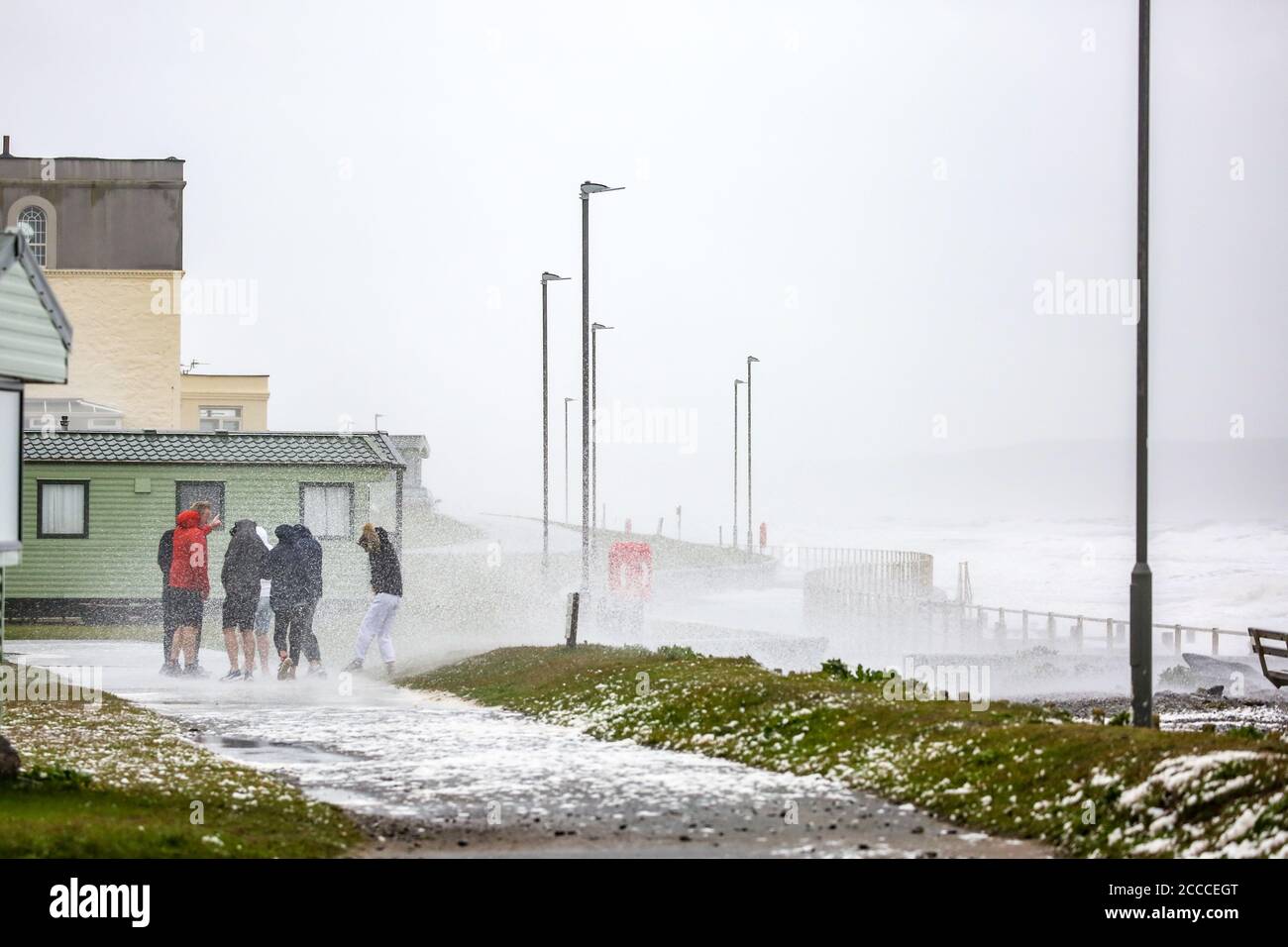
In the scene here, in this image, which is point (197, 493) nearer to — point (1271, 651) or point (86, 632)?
point (86, 632)

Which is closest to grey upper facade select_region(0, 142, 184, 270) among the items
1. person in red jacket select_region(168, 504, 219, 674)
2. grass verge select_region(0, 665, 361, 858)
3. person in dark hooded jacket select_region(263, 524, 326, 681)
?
person in red jacket select_region(168, 504, 219, 674)

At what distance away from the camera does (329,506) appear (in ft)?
126

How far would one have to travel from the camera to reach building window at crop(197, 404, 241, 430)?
218 ft

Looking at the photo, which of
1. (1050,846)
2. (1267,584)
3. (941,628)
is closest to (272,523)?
(941,628)

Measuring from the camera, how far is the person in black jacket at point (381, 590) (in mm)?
23797

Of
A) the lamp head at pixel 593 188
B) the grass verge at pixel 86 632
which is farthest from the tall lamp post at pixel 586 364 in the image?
the grass verge at pixel 86 632

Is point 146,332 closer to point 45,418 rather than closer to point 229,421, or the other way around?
point 229,421

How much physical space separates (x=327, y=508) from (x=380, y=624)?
14.1 meters

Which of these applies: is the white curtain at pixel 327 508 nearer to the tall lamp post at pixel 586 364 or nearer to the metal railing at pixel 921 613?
the tall lamp post at pixel 586 364

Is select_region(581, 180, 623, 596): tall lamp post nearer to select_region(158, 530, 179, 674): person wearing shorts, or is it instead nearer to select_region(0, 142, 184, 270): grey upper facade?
select_region(158, 530, 179, 674): person wearing shorts

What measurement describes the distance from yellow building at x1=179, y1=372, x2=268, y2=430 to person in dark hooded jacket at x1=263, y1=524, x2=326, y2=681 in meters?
42.9

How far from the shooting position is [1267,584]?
82.9 metres

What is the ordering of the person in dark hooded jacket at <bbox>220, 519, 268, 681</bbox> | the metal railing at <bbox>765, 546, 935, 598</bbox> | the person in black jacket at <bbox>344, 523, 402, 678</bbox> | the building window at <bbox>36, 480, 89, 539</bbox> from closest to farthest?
the person in dark hooded jacket at <bbox>220, 519, 268, 681</bbox> < the person in black jacket at <bbox>344, 523, 402, 678</bbox> < the building window at <bbox>36, 480, 89, 539</bbox> < the metal railing at <bbox>765, 546, 935, 598</bbox>
